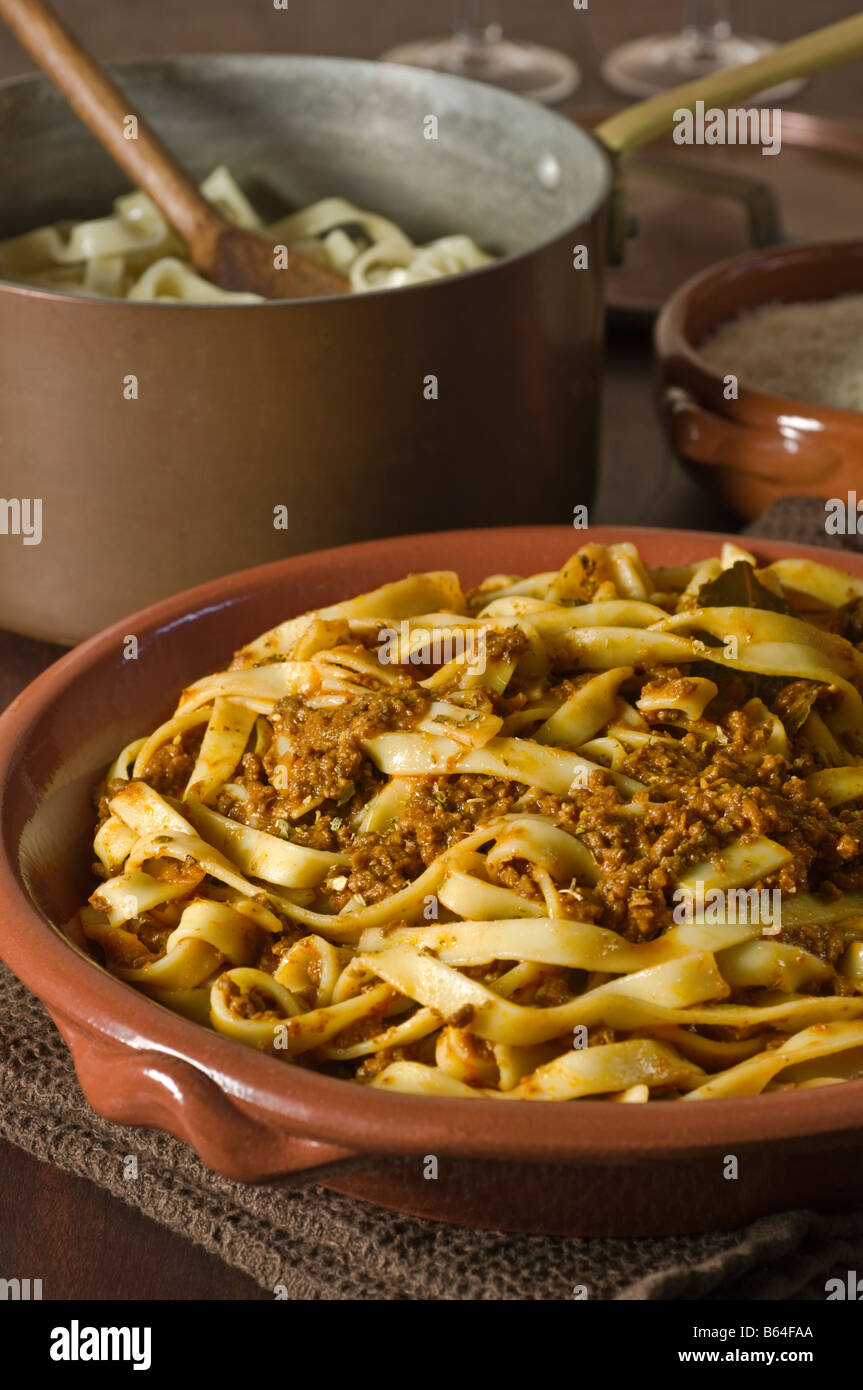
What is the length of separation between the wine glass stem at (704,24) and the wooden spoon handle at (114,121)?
2.98 m

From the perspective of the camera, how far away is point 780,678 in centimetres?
175

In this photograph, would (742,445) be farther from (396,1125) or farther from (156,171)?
(396,1125)

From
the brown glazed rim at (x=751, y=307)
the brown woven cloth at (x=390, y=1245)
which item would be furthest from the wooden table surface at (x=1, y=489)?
the brown glazed rim at (x=751, y=307)

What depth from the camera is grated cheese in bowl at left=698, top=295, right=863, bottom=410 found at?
2594mm

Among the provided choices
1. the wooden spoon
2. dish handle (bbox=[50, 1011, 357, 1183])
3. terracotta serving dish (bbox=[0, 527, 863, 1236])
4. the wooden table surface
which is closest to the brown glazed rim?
the wooden table surface

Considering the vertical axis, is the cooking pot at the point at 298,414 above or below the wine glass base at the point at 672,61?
below

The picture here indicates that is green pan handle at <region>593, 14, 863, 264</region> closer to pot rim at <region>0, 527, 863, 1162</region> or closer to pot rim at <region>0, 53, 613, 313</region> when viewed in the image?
pot rim at <region>0, 53, 613, 313</region>

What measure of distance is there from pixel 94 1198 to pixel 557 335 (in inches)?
49.6

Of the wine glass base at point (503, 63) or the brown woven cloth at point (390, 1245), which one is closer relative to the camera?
the brown woven cloth at point (390, 1245)

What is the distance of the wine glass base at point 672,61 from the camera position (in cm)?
471

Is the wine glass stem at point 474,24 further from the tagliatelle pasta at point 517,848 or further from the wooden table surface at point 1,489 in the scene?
the tagliatelle pasta at point 517,848

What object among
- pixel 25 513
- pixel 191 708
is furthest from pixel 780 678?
pixel 25 513

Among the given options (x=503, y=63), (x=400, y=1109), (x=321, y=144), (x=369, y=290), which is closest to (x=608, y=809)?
(x=400, y=1109)

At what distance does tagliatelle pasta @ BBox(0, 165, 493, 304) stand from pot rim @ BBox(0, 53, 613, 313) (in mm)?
124
